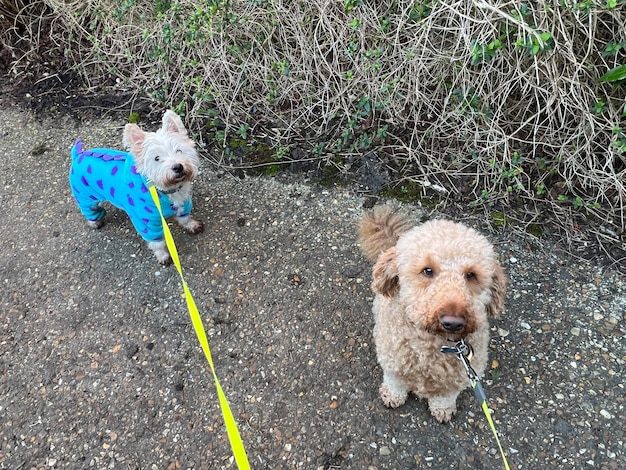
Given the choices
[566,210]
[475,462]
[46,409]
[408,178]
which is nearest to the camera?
[475,462]

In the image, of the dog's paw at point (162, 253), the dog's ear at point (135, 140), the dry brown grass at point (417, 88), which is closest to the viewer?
the dog's ear at point (135, 140)

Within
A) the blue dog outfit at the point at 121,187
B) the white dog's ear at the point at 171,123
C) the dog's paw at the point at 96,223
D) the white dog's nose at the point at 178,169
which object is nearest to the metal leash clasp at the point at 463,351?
the white dog's nose at the point at 178,169

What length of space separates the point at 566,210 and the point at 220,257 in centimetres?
258

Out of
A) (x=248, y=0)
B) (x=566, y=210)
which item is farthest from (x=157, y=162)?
(x=566, y=210)

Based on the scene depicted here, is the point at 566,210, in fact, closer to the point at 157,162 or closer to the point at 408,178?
the point at 408,178

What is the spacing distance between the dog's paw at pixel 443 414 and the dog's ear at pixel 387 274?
766mm

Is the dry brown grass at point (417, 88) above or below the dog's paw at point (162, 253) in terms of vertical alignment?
above

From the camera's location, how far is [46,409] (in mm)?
2682

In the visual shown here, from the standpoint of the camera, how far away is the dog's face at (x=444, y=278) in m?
1.90

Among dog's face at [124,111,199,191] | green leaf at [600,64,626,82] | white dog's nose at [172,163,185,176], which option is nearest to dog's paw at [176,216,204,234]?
dog's face at [124,111,199,191]

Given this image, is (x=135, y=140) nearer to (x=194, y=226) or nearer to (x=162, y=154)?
(x=162, y=154)

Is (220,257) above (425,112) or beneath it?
beneath

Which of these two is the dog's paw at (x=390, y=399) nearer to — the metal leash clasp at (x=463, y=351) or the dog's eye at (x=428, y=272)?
the metal leash clasp at (x=463, y=351)

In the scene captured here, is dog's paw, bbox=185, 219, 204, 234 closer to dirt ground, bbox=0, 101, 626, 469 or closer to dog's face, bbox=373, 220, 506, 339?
dirt ground, bbox=0, 101, 626, 469
